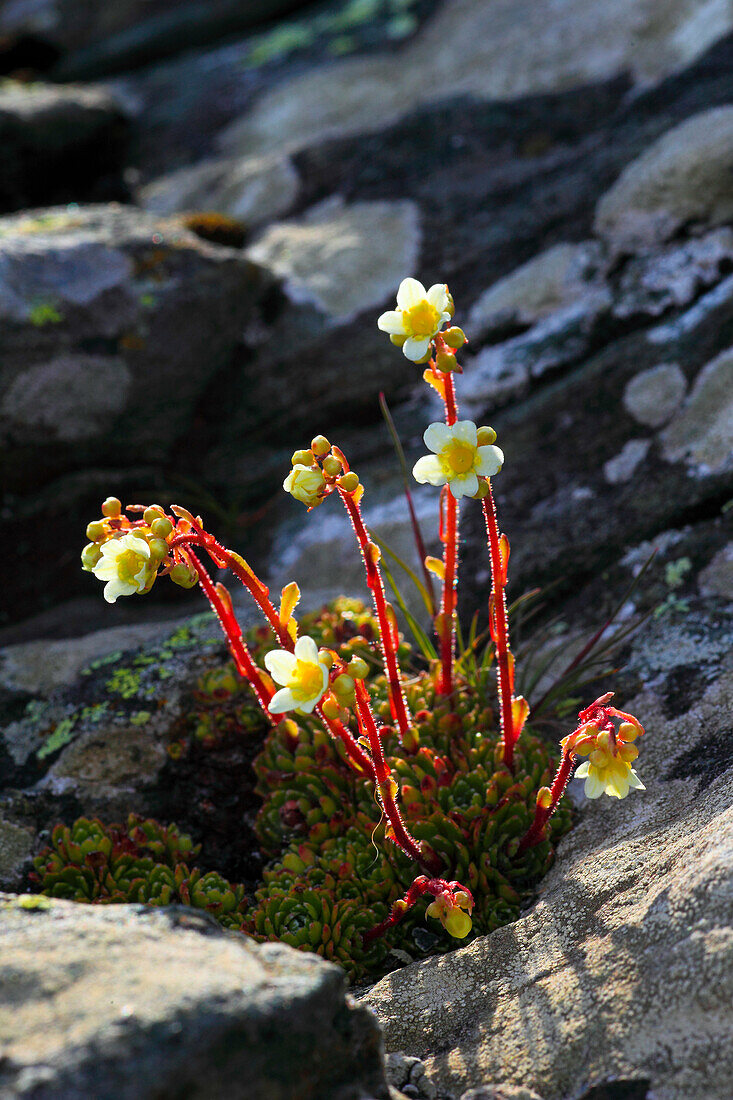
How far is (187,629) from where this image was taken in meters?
3.59

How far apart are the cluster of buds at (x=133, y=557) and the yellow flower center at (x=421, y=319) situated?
2.89 feet

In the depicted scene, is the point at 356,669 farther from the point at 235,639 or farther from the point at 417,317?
the point at 417,317

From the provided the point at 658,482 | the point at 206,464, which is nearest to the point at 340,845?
the point at 658,482

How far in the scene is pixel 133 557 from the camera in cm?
216

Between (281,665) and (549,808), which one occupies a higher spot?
(281,665)

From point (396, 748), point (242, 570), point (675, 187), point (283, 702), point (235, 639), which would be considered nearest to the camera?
point (283, 702)

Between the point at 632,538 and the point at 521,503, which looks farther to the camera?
the point at 521,503

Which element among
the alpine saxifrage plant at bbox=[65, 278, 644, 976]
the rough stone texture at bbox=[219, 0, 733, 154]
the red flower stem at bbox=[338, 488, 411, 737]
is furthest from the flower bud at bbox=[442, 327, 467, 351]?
the rough stone texture at bbox=[219, 0, 733, 154]

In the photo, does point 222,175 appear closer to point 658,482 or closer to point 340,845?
point 658,482

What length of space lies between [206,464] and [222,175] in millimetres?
2986

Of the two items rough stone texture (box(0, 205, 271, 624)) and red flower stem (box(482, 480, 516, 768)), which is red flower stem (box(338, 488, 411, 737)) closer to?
red flower stem (box(482, 480, 516, 768))

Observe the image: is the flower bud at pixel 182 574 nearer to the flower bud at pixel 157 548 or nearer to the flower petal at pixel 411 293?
the flower bud at pixel 157 548

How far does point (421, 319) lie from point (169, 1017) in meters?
1.80

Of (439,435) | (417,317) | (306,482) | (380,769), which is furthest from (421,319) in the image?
(380,769)
